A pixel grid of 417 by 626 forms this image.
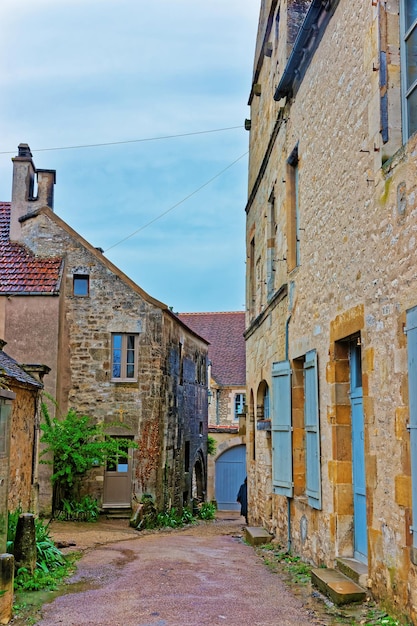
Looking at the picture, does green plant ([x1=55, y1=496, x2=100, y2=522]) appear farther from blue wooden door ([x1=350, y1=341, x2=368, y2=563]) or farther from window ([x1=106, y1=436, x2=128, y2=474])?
blue wooden door ([x1=350, y1=341, x2=368, y2=563])

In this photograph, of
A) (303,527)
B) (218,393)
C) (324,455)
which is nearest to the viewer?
(324,455)

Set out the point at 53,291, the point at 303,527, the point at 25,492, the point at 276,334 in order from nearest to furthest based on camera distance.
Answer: the point at 303,527 < the point at 25,492 < the point at 276,334 < the point at 53,291

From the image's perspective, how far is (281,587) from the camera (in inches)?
287

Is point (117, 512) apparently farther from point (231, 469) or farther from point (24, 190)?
point (231, 469)

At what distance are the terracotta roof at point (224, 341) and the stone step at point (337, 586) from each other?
2301 centimetres

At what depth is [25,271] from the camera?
54.9 ft

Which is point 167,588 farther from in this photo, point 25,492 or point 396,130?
point 396,130

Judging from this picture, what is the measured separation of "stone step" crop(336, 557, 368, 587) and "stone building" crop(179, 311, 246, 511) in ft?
62.2

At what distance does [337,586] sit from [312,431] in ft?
7.73

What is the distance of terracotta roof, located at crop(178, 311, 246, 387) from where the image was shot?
101 feet

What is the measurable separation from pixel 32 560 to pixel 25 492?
3148mm

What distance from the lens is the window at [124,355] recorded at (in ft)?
55.9

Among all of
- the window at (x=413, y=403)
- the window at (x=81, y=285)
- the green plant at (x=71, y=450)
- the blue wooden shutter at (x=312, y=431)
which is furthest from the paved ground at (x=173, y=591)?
the window at (x=81, y=285)

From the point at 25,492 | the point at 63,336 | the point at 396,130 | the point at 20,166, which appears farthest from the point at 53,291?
the point at 396,130
